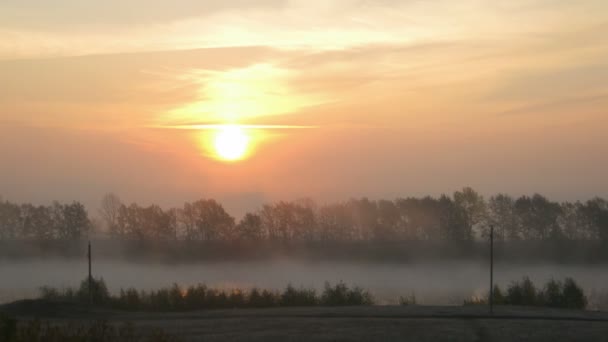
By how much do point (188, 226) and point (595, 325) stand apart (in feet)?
263

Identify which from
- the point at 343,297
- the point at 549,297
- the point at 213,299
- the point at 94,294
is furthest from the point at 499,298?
the point at 94,294

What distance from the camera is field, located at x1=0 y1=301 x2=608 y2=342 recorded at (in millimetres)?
23016

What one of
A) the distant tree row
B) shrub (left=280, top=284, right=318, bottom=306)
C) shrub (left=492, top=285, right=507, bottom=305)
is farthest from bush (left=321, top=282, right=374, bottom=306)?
the distant tree row

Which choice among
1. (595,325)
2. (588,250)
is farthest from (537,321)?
(588,250)

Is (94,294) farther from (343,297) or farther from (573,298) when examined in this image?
(573,298)

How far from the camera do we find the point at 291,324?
1014 inches

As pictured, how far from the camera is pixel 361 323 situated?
25734 millimetres

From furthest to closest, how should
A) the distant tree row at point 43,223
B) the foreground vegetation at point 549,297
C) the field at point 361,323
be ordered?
the distant tree row at point 43,223 → the foreground vegetation at point 549,297 → the field at point 361,323

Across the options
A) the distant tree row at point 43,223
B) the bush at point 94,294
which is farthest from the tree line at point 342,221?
the bush at point 94,294

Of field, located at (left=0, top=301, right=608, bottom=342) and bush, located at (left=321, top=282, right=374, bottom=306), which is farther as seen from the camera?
bush, located at (left=321, top=282, right=374, bottom=306)

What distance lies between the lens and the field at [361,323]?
75.5 feet

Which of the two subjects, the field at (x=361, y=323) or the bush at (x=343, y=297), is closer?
the field at (x=361, y=323)

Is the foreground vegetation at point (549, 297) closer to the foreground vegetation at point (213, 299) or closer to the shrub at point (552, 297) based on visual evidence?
the shrub at point (552, 297)

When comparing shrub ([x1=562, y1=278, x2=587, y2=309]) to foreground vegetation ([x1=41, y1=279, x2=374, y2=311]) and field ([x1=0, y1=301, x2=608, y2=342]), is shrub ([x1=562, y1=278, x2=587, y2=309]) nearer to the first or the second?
field ([x1=0, y1=301, x2=608, y2=342])
